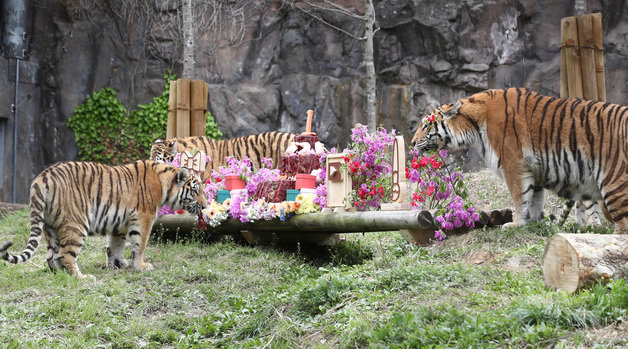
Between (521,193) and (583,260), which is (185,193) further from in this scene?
(583,260)

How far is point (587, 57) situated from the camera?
833cm

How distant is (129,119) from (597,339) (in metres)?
15.7

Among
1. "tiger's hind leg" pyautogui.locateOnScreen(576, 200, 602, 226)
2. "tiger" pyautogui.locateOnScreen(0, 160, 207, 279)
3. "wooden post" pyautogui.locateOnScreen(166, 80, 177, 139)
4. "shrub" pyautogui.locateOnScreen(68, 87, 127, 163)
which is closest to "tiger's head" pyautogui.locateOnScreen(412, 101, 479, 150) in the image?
"tiger's hind leg" pyautogui.locateOnScreen(576, 200, 602, 226)

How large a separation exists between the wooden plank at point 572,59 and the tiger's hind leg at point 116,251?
19.1 ft

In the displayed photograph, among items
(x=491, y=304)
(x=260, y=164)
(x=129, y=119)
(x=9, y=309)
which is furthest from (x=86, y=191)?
(x=129, y=119)

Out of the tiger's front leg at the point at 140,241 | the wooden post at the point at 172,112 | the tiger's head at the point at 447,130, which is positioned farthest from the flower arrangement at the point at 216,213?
the wooden post at the point at 172,112

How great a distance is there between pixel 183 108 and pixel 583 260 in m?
8.40

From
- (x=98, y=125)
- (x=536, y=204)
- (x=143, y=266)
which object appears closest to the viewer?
(x=536, y=204)

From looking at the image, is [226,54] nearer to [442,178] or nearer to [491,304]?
[442,178]

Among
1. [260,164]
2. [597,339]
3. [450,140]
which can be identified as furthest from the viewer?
[260,164]

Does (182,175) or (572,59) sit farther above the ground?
(572,59)

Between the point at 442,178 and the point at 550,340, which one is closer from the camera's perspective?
the point at 550,340

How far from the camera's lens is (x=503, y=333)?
4363 millimetres

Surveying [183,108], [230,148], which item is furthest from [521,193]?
[183,108]
